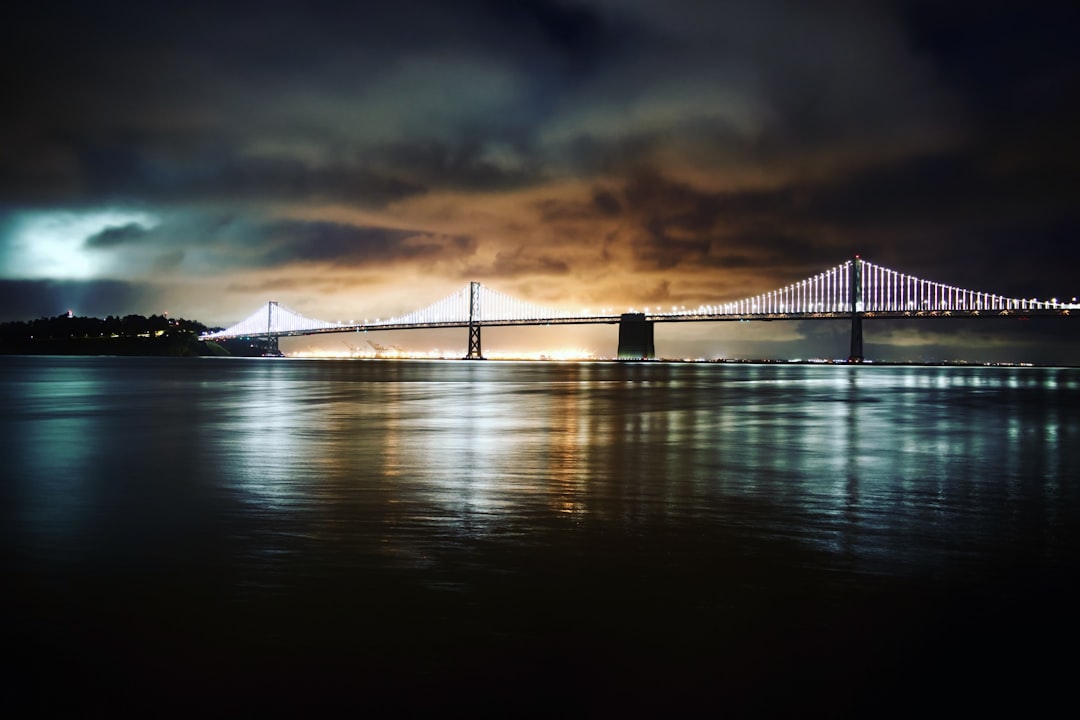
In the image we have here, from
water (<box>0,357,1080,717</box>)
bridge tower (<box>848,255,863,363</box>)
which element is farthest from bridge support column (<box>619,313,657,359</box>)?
water (<box>0,357,1080,717</box>)

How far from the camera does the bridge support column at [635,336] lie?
109 meters

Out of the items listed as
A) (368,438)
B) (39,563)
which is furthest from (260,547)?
(368,438)

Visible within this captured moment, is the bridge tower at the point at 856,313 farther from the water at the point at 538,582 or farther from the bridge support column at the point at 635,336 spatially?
the water at the point at 538,582

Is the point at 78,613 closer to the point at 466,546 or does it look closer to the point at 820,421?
the point at 466,546

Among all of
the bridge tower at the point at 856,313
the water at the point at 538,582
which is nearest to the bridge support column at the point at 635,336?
the bridge tower at the point at 856,313

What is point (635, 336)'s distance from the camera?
112m

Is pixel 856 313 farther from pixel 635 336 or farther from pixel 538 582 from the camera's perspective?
pixel 538 582

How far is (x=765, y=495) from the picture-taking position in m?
9.26

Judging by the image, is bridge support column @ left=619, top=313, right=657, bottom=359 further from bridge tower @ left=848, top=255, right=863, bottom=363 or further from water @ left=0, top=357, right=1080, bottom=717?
water @ left=0, top=357, right=1080, bottom=717

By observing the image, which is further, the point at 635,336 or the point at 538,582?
the point at 635,336

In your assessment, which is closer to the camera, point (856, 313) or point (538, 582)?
point (538, 582)

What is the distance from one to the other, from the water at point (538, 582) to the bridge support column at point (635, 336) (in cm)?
9620

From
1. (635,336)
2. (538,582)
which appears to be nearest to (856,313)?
(635,336)

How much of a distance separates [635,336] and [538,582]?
107 metres
